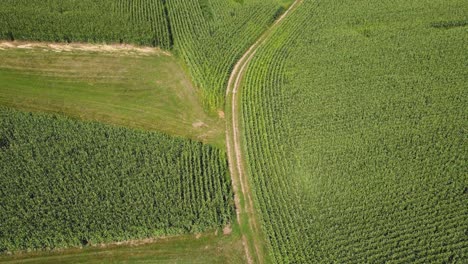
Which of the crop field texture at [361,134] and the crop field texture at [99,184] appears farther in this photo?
the crop field texture at [361,134]

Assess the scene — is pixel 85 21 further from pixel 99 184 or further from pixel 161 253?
pixel 161 253

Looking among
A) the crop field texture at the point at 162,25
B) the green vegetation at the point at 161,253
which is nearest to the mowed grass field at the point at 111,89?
the crop field texture at the point at 162,25

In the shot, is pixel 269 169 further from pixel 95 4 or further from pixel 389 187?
pixel 95 4

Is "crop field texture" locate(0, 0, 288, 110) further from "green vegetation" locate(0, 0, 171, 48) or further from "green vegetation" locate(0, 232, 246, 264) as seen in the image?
"green vegetation" locate(0, 232, 246, 264)

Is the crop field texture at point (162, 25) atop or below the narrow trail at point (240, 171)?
atop

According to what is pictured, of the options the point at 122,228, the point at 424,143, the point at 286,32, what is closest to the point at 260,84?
the point at 286,32

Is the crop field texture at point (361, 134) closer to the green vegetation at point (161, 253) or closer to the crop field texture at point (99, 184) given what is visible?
the green vegetation at point (161, 253)

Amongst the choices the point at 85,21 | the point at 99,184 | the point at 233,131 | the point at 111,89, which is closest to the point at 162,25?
the point at 85,21
